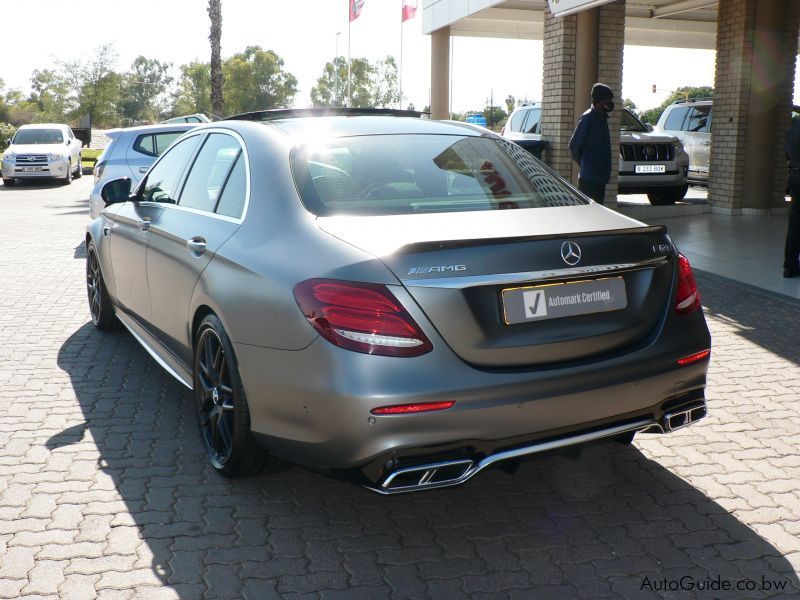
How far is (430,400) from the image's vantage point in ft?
10.1

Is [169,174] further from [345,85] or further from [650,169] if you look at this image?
[345,85]

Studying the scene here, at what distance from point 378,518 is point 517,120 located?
49.6ft

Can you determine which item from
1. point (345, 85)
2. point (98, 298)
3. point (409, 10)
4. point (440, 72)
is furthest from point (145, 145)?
point (345, 85)

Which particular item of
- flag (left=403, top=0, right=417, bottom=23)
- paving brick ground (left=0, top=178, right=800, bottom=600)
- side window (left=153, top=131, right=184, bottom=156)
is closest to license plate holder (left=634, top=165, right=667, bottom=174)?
side window (left=153, top=131, right=184, bottom=156)

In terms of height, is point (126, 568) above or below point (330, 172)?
below

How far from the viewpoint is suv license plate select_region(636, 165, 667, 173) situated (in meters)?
15.7

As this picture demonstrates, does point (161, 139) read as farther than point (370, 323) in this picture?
Yes

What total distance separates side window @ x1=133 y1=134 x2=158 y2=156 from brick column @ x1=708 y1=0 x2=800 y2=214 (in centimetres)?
960

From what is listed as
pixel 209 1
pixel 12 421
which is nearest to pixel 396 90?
pixel 209 1

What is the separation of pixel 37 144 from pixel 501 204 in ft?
85.5

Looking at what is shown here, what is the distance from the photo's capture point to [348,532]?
142 inches

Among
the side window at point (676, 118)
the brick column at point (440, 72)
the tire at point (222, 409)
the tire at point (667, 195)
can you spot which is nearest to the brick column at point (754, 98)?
the tire at point (667, 195)

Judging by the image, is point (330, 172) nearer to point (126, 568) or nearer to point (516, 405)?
point (516, 405)

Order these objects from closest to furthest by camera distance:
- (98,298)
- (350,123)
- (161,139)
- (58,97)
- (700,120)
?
(350,123), (98,298), (161,139), (700,120), (58,97)
